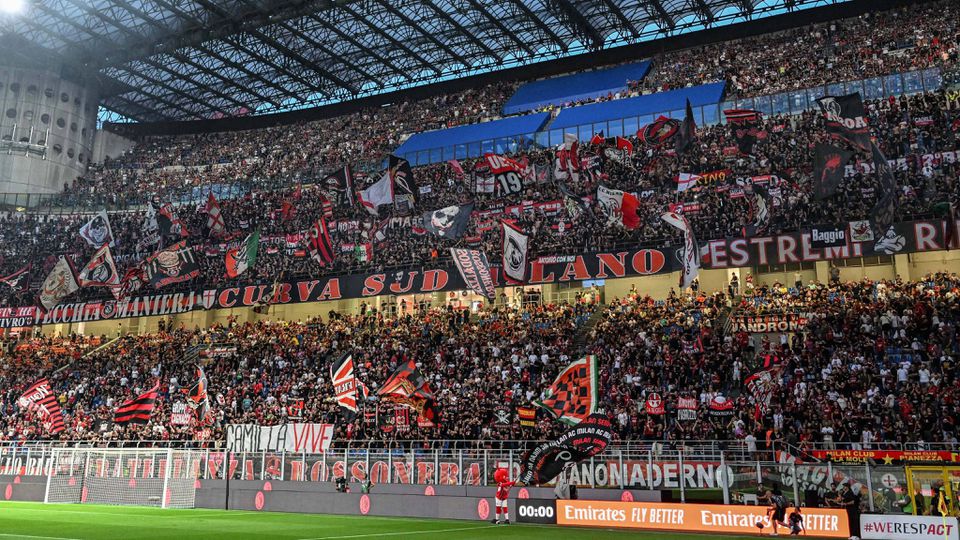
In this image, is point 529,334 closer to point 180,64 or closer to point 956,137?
point 956,137

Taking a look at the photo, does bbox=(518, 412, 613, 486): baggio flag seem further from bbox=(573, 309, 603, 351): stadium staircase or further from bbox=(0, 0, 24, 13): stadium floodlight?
bbox=(0, 0, 24, 13): stadium floodlight

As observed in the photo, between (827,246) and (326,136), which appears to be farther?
(326,136)

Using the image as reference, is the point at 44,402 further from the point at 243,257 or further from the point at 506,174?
the point at 506,174

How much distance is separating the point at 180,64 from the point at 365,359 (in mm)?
35109

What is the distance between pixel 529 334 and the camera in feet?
121

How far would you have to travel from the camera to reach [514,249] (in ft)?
118

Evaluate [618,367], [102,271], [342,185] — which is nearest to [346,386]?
[618,367]

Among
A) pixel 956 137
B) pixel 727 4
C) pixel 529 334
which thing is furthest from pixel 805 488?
pixel 727 4

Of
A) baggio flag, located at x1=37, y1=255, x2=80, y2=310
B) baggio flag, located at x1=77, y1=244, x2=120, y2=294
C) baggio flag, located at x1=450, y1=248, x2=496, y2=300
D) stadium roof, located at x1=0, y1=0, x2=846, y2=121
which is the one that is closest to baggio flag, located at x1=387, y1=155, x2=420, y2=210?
baggio flag, located at x1=450, y1=248, x2=496, y2=300

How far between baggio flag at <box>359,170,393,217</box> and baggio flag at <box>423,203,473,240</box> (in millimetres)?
3839

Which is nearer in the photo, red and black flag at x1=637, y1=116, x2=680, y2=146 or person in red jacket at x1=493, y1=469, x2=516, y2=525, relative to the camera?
person in red jacket at x1=493, y1=469, x2=516, y2=525

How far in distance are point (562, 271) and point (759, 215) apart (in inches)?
401

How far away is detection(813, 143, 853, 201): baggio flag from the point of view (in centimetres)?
3322

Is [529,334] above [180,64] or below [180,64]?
below
